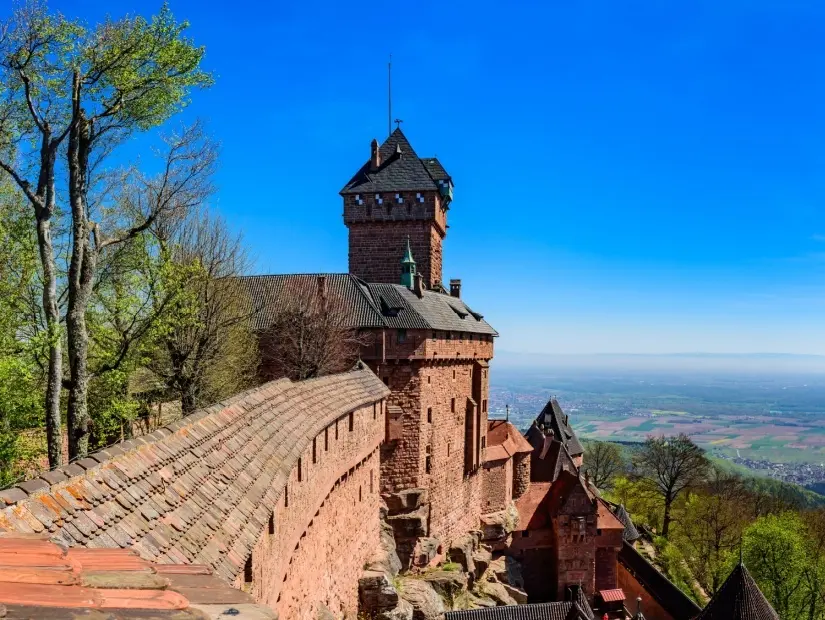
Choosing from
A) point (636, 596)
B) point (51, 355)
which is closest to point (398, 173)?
point (51, 355)

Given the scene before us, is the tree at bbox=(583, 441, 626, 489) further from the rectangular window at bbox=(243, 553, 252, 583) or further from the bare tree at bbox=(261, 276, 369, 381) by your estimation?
the rectangular window at bbox=(243, 553, 252, 583)

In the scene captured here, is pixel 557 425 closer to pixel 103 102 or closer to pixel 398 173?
pixel 398 173

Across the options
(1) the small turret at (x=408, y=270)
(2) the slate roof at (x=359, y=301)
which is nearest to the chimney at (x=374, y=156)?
(1) the small turret at (x=408, y=270)

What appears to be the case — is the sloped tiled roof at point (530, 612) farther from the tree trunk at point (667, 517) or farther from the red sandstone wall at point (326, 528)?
the tree trunk at point (667, 517)

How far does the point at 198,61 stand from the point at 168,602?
13.9 metres

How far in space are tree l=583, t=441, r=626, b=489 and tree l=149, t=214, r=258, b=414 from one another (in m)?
49.0

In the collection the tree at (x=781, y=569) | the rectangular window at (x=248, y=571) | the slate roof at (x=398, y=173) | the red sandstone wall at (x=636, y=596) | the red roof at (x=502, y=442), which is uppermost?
the slate roof at (x=398, y=173)

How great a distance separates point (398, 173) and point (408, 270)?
5.73 meters

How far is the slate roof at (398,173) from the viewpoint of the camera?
95.2 feet

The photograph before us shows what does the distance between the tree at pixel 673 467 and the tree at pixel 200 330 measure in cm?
3961

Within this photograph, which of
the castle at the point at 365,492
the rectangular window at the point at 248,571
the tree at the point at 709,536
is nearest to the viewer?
the castle at the point at 365,492

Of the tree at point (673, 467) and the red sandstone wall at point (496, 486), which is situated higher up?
the red sandstone wall at point (496, 486)

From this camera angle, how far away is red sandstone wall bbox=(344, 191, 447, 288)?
2894 cm

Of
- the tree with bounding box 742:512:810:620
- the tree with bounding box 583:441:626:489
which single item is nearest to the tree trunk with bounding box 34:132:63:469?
the tree with bounding box 742:512:810:620
